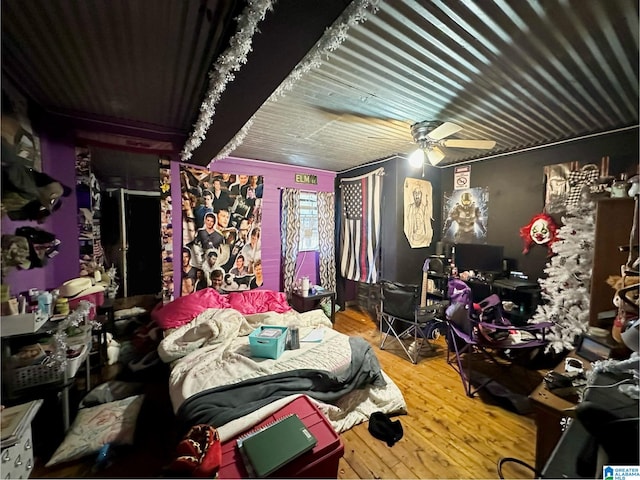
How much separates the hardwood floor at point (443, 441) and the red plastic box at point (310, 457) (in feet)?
1.10

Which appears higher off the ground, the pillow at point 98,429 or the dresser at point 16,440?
the dresser at point 16,440

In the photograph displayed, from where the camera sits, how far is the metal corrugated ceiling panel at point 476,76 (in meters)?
1.09

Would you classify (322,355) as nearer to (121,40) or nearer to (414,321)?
(414,321)

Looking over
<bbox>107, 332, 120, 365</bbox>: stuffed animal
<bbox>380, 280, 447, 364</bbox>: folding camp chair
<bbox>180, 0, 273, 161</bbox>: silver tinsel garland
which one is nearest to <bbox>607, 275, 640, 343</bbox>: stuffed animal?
<bbox>380, 280, 447, 364</bbox>: folding camp chair

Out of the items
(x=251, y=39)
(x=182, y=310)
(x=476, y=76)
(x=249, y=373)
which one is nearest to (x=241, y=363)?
(x=249, y=373)

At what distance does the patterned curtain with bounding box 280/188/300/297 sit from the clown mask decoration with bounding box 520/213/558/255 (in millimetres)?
2782

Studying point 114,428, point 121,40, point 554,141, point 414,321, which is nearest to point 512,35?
point 121,40

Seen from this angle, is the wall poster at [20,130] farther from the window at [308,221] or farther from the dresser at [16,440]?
the window at [308,221]

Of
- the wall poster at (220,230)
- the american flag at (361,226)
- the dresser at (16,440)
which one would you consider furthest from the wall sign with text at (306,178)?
the dresser at (16,440)

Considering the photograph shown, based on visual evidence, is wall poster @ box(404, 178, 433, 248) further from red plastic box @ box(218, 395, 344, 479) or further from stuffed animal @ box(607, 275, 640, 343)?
red plastic box @ box(218, 395, 344, 479)

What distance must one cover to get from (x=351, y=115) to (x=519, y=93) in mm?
1141

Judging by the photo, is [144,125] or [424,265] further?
[424,265]

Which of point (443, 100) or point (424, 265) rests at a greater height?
point (443, 100)

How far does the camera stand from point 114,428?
1582mm
